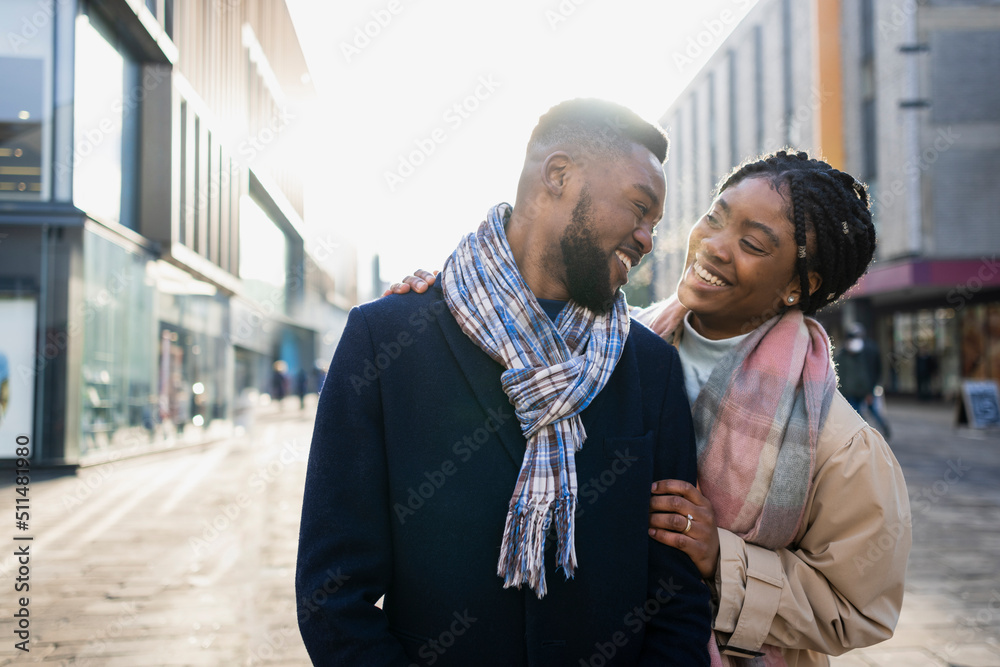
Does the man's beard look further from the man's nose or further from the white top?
the white top

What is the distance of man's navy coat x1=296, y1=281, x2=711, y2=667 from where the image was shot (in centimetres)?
153

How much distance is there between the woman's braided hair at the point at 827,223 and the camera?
195 centimetres

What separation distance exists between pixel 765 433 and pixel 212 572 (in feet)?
14.8

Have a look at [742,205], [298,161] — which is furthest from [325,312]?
[742,205]

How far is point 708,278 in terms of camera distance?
6.73ft

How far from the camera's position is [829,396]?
1.81 m

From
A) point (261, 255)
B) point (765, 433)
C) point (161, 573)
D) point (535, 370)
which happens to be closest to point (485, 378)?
point (535, 370)

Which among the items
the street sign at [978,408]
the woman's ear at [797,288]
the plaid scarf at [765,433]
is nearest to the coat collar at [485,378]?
the plaid scarf at [765,433]

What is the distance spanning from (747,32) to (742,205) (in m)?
35.2

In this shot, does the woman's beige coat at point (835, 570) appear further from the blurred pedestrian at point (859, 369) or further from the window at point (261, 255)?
the window at point (261, 255)

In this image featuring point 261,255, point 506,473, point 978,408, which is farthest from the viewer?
point 261,255

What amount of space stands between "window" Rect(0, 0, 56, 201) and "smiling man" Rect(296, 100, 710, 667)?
1124cm

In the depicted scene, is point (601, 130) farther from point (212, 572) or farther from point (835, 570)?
point (212, 572)

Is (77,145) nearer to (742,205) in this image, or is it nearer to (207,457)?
(207,457)
